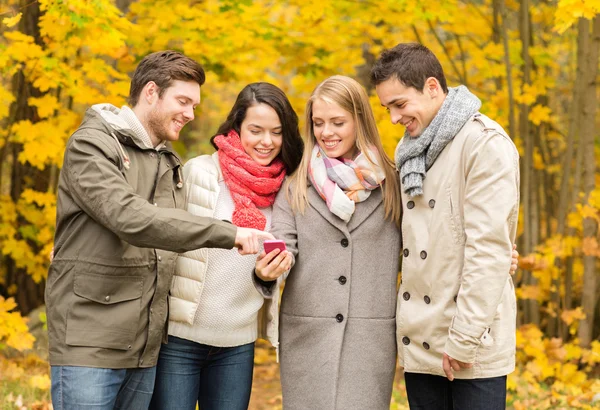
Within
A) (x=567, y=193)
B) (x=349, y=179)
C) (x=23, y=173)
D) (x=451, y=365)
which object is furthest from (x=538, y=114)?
(x=23, y=173)

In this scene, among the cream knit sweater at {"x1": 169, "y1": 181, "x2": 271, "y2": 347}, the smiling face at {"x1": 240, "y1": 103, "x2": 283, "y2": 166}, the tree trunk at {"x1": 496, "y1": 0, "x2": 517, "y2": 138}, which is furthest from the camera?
the tree trunk at {"x1": 496, "y1": 0, "x2": 517, "y2": 138}

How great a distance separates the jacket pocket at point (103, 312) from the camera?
2574mm

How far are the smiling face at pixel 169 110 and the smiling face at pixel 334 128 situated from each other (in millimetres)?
549

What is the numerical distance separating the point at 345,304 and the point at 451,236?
0.59 metres

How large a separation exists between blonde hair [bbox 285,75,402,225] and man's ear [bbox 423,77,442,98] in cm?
36

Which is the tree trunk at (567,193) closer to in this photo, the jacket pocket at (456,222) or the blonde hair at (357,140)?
the blonde hair at (357,140)

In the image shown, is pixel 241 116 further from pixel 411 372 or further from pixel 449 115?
pixel 411 372

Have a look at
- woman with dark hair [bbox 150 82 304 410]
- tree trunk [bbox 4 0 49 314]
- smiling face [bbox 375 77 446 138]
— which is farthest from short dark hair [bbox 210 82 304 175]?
tree trunk [bbox 4 0 49 314]

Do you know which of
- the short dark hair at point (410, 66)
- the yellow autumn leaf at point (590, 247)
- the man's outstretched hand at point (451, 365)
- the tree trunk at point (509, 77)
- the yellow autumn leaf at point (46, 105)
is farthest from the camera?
the tree trunk at point (509, 77)

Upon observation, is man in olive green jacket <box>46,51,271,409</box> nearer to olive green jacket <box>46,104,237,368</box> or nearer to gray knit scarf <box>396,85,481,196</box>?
olive green jacket <box>46,104,237,368</box>

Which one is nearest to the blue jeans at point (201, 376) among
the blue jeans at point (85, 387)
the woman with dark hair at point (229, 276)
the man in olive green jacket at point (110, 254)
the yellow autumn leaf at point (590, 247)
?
the woman with dark hair at point (229, 276)

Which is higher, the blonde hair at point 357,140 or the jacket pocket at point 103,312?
the blonde hair at point 357,140

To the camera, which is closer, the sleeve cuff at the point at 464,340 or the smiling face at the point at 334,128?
the sleeve cuff at the point at 464,340

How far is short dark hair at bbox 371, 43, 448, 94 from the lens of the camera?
9.13ft
